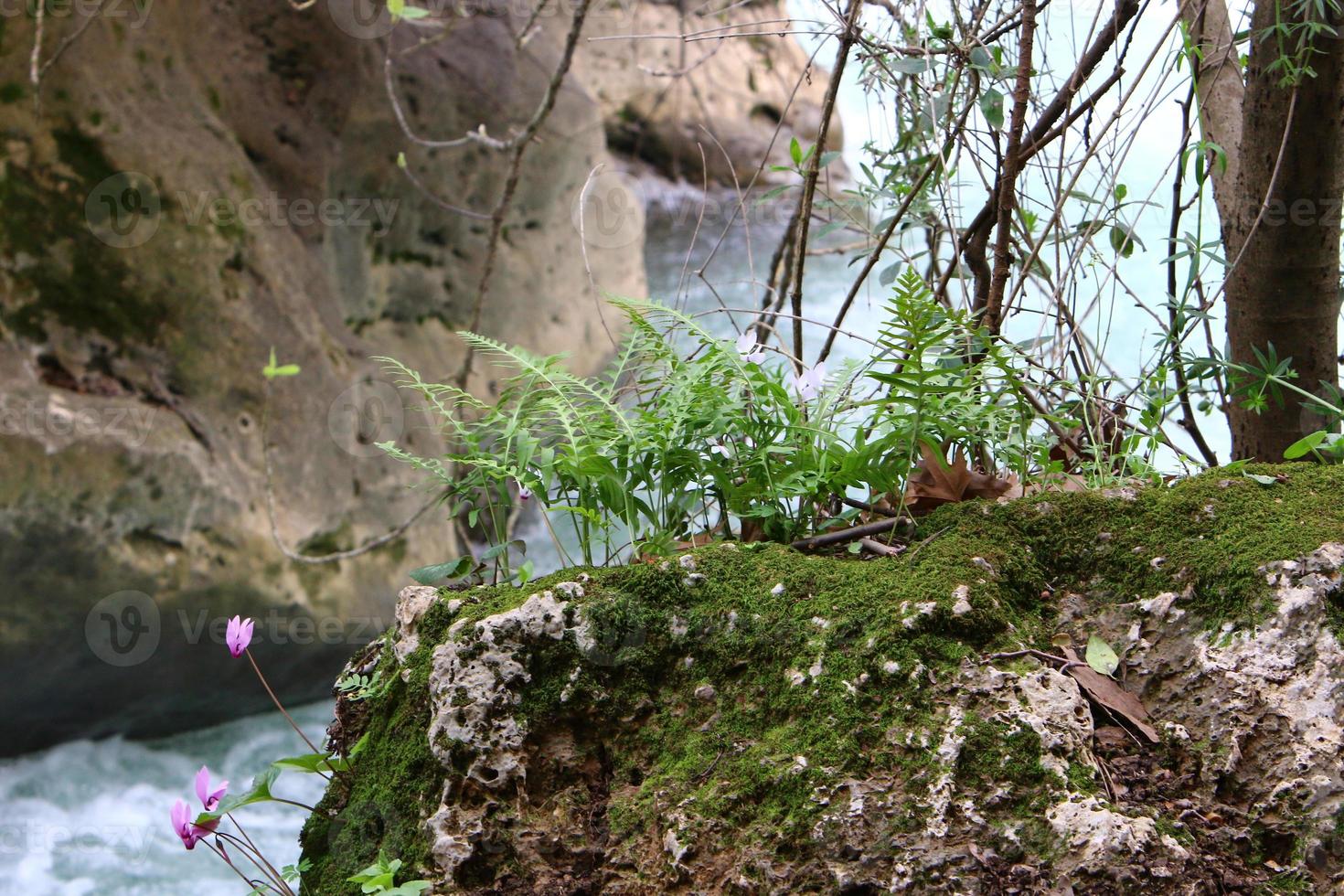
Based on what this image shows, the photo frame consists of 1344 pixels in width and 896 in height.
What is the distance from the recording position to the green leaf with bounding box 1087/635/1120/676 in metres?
1.42

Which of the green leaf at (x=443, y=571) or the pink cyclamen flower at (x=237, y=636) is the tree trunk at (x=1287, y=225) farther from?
the pink cyclamen flower at (x=237, y=636)

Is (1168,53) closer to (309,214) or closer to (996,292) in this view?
(996,292)

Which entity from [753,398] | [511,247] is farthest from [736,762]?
[511,247]

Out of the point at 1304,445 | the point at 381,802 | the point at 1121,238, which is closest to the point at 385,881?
the point at 381,802

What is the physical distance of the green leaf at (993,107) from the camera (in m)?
2.27

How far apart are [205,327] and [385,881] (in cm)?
365

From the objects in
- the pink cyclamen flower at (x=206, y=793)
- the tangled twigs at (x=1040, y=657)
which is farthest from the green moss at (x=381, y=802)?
the tangled twigs at (x=1040, y=657)

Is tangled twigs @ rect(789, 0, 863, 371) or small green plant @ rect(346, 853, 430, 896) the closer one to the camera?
small green plant @ rect(346, 853, 430, 896)

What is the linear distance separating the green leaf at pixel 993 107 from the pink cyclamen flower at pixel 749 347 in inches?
30.8

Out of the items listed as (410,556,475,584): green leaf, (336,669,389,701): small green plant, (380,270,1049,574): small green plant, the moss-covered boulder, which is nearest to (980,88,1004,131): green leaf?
(380,270,1049,574): small green plant

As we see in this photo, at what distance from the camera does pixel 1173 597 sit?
146 cm

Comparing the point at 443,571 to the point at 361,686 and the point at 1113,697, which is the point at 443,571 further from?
the point at 1113,697

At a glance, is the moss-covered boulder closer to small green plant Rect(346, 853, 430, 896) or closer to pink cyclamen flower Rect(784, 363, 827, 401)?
small green plant Rect(346, 853, 430, 896)

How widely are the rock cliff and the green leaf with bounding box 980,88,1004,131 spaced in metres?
2.05
